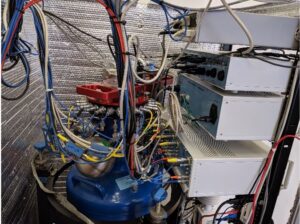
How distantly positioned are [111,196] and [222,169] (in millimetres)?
489

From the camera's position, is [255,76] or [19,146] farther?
[19,146]

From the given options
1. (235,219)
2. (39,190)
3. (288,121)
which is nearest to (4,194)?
(39,190)

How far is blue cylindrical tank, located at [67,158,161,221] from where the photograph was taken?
3.26ft

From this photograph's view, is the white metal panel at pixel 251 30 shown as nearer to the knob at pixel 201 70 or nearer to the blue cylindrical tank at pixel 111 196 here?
the knob at pixel 201 70

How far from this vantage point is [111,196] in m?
1.00

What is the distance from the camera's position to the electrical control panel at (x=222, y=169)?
0.88 m

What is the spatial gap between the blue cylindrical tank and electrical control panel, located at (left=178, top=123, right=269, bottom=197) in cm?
25

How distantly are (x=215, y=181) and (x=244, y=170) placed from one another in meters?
0.13

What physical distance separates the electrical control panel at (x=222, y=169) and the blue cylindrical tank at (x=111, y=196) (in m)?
0.25

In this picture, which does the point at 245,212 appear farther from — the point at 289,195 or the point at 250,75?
the point at 250,75

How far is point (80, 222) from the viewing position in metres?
0.98

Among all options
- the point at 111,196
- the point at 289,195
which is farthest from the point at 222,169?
the point at 289,195

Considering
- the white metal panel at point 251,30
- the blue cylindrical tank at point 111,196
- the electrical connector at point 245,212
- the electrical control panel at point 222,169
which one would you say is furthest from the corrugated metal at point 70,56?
the electrical connector at point 245,212

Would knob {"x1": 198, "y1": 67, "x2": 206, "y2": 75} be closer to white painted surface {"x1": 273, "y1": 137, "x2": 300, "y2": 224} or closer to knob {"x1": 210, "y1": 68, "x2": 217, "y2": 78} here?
knob {"x1": 210, "y1": 68, "x2": 217, "y2": 78}
